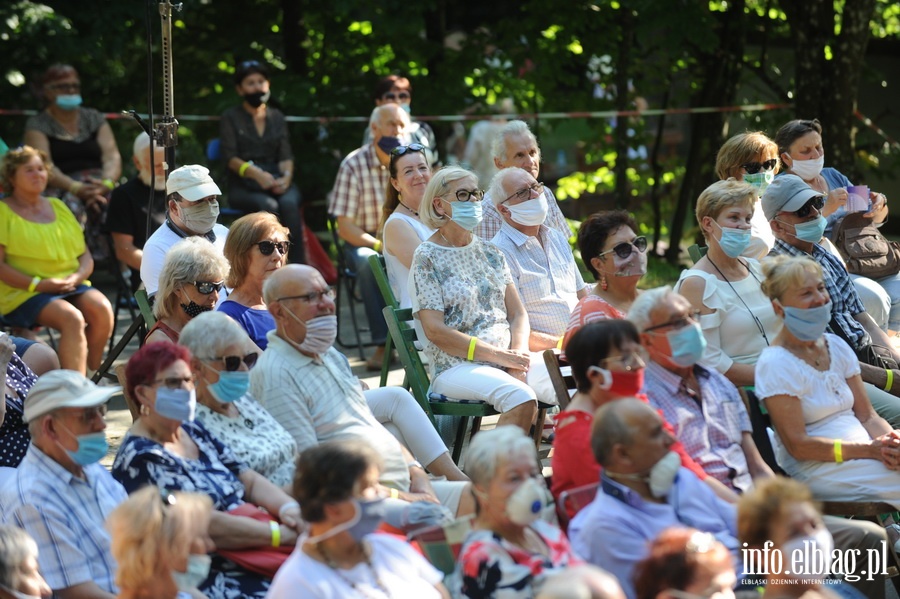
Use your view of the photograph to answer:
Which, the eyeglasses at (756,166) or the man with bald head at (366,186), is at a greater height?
the eyeglasses at (756,166)

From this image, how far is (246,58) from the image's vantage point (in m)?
11.0

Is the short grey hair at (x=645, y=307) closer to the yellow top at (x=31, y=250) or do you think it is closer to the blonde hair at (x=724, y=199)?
the blonde hair at (x=724, y=199)

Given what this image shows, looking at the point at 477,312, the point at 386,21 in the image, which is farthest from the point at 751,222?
the point at 386,21

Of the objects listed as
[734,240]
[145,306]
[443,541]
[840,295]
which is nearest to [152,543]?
[443,541]

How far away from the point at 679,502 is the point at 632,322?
0.82m

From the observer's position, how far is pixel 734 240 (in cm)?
535

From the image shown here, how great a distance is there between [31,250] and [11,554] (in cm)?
412

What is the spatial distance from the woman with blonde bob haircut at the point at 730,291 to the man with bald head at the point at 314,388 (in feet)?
4.58

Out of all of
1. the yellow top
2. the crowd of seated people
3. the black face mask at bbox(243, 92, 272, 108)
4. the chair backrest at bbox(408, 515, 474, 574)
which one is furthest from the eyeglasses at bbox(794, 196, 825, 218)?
the black face mask at bbox(243, 92, 272, 108)

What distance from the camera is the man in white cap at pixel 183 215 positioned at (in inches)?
235

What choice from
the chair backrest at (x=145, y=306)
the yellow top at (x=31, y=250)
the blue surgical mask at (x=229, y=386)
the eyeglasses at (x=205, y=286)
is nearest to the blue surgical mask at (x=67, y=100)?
the yellow top at (x=31, y=250)

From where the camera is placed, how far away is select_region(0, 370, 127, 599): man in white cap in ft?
11.8

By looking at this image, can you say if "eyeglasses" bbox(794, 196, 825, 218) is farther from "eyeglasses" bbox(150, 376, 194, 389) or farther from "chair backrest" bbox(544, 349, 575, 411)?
"eyeglasses" bbox(150, 376, 194, 389)

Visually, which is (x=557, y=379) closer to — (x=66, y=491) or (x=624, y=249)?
(x=624, y=249)
